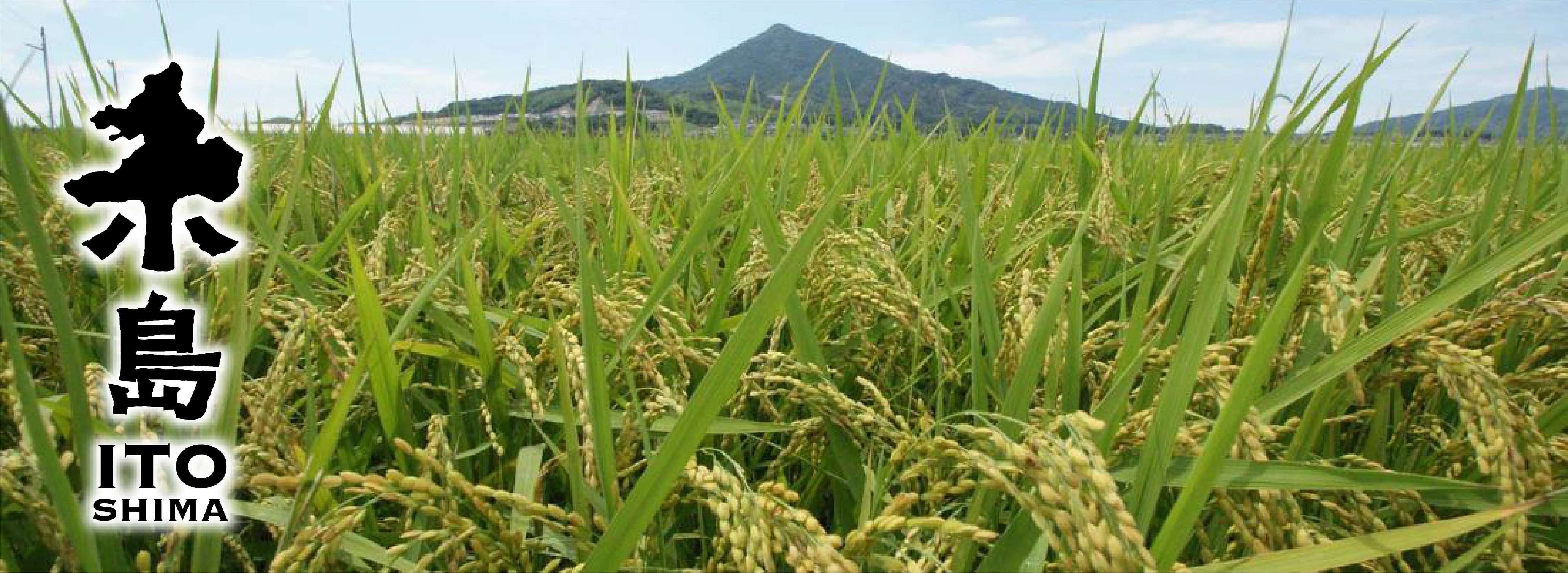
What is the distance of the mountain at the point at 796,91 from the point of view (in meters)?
3.66

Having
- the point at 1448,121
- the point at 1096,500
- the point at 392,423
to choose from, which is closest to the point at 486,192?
the point at 392,423

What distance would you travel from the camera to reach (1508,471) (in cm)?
81

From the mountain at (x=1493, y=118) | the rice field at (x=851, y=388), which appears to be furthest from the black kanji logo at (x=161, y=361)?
the mountain at (x=1493, y=118)

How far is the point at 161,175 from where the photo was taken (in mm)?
1637

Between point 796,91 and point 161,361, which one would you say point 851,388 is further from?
point 796,91

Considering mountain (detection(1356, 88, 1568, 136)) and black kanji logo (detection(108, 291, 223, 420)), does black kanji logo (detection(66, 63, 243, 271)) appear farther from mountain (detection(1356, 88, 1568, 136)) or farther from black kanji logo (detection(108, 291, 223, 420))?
mountain (detection(1356, 88, 1568, 136))

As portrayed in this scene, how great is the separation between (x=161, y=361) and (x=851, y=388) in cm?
110

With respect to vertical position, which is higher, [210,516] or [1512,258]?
[1512,258]

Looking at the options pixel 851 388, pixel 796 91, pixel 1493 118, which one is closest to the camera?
pixel 851 388

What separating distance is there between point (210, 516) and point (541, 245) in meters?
1.47

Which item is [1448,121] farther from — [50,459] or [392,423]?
[50,459]

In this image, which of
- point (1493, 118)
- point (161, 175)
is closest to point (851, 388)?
point (161, 175)

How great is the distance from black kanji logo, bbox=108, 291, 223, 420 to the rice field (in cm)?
5

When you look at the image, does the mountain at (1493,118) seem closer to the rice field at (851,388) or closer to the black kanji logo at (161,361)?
the rice field at (851,388)
